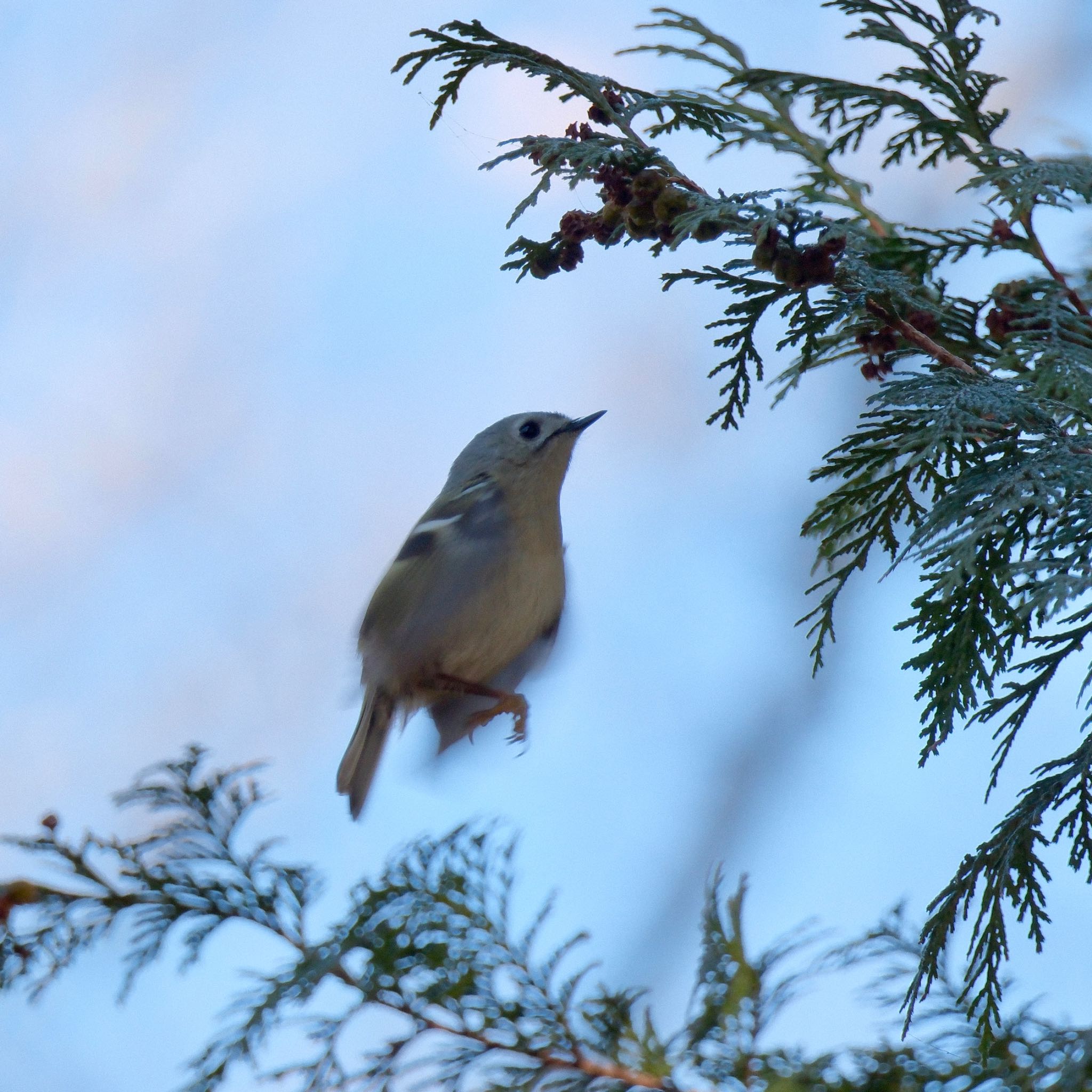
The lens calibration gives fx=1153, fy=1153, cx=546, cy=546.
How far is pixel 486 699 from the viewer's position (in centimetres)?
176

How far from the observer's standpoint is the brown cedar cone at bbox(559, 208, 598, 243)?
127cm

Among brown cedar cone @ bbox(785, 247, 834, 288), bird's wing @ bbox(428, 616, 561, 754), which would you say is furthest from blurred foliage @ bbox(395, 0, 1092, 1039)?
bird's wing @ bbox(428, 616, 561, 754)

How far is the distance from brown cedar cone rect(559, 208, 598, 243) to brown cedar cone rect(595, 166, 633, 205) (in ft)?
0.21

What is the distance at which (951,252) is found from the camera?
1.26m

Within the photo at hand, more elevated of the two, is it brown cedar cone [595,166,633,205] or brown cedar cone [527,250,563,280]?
brown cedar cone [527,250,563,280]

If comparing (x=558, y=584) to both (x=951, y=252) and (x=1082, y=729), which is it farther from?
(x=1082, y=729)

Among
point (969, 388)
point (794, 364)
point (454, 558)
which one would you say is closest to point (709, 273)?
point (794, 364)

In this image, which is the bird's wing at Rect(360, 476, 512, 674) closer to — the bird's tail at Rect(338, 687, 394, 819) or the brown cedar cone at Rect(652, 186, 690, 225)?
the bird's tail at Rect(338, 687, 394, 819)

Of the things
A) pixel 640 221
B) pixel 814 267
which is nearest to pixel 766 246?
pixel 814 267

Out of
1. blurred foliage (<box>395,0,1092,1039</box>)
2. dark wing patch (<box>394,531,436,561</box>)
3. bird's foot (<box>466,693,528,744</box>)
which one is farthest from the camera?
dark wing patch (<box>394,531,436,561</box>)

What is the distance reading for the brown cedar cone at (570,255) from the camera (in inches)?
50.9

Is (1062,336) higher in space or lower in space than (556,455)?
lower

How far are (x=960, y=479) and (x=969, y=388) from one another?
84 millimetres

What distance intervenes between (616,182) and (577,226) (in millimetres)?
97
